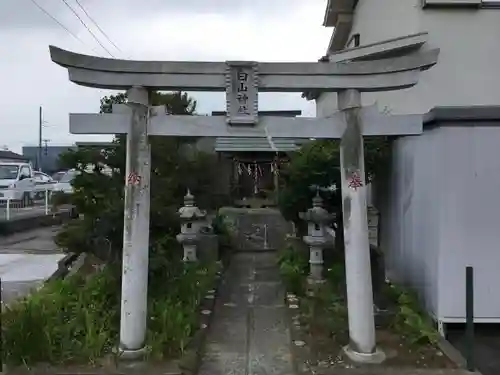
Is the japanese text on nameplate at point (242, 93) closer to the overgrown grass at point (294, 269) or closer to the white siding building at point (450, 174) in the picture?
the white siding building at point (450, 174)

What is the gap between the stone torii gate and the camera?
5566mm

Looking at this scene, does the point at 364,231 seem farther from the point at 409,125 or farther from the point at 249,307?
the point at 249,307

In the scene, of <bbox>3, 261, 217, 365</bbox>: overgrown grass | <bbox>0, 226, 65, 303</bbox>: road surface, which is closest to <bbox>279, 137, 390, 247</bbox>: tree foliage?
<bbox>3, 261, 217, 365</bbox>: overgrown grass

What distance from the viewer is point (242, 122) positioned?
18.6ft

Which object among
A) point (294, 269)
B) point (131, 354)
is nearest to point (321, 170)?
point (294, 269)

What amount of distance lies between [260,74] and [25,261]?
799 cm

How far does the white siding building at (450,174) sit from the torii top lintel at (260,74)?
31.9 inches

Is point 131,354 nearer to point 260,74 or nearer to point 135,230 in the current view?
point 135,230

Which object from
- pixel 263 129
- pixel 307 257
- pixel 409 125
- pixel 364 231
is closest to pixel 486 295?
pixel 364 231

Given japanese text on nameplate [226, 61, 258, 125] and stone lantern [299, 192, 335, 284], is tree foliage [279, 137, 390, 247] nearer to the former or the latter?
stone lantern [299, 192, 335, 284]

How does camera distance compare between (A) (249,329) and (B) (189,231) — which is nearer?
(A) (249,329)

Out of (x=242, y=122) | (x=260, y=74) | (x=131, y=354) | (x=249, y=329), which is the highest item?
(x=260, y=74)

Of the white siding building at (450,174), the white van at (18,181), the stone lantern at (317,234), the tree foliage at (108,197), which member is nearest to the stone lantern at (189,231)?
the tree foliage at (108,197)

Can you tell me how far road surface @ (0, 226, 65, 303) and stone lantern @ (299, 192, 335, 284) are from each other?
4.80 m
